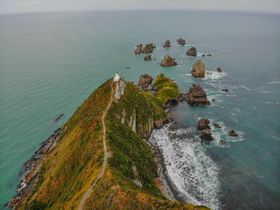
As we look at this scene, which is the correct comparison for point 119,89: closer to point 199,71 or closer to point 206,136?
point 206,136

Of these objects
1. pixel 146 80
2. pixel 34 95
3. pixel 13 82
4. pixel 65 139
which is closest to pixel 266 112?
pixel 146 80

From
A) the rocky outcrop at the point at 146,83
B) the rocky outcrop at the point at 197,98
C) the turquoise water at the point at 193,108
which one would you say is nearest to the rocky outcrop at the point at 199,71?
the turquoise water at the point at 193,108

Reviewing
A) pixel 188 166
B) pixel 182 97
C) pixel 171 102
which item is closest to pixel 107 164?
pixel 188 166

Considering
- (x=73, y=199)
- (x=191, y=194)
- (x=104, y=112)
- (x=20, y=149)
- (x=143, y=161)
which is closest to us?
(x=73, y=199)

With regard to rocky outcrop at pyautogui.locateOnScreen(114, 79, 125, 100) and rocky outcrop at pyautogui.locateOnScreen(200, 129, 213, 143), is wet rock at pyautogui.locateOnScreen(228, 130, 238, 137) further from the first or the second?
rocky outcrop at pyautogui.locateOnScreen(114, 79, 125, 100)

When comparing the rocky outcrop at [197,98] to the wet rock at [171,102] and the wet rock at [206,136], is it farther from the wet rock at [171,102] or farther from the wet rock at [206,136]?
the wet rock at [206,136]

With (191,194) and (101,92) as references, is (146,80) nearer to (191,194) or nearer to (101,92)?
(101,92)

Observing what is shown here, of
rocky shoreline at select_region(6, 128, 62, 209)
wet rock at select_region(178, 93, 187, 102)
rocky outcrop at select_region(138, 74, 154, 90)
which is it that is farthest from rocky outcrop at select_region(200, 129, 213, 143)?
rocky outcrop at select_region(138, 74, 154, 90)
